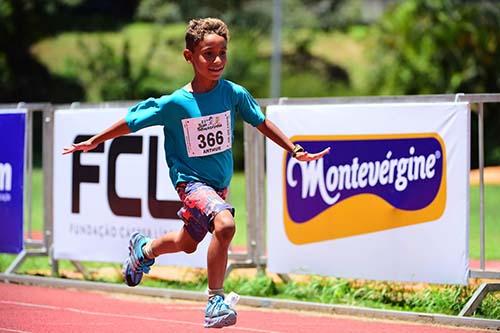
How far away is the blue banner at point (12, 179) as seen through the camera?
12609mm

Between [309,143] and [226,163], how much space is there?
2424mm

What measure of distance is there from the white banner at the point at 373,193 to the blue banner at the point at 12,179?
126 inches

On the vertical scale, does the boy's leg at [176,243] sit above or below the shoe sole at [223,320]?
above

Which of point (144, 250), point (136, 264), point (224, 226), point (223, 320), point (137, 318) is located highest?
point (224, 226)

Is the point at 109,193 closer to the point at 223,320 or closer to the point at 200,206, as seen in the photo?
the point at 200,206

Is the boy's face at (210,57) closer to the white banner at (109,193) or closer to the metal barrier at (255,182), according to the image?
the metal barrier at (255,182)

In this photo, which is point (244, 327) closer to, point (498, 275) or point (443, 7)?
point (498, 275)

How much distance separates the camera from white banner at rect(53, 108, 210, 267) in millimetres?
11555

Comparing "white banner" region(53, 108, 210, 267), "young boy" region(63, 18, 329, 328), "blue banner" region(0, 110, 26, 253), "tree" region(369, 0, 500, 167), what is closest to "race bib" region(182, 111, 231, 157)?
"young boy" region(63, 18, 329, 328)

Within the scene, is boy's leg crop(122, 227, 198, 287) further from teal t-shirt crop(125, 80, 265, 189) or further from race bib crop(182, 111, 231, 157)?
race bib crop(182, 111, 231, 157)

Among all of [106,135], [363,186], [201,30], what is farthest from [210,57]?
[363,186]

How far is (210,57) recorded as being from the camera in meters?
8.09

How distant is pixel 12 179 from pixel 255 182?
292 centimetres

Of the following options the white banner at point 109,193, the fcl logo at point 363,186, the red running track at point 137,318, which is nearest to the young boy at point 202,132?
the red running track at point 137,318
